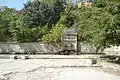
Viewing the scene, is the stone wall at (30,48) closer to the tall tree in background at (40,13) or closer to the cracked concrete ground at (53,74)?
the tall tree in background at (40,13)

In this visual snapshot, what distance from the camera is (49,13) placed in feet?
138

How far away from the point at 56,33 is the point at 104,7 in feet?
40.3

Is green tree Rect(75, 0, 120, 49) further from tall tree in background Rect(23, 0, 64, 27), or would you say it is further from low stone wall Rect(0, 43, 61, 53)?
tall tree in background Rect(23, 0, 64, 27)

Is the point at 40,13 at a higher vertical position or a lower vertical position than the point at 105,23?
higher

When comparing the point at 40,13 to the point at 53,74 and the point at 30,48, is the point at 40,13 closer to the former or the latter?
the point at 30,48

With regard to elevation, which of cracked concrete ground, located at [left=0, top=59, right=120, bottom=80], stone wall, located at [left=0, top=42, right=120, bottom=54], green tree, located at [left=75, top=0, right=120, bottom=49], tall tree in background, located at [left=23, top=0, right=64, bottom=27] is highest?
tall tree in background, located at [left=23, top=0, right=64, bottom=27]

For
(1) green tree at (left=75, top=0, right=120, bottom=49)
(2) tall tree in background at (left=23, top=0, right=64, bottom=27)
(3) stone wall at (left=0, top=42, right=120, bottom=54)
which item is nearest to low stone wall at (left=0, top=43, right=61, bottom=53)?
(3) stone wall at (left=0, top=42, right=120, bottom=54)

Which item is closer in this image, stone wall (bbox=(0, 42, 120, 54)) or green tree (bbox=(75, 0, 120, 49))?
green tree (bbox=(75, 0, 120, 49))

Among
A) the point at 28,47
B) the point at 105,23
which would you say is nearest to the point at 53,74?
the point at 105,23

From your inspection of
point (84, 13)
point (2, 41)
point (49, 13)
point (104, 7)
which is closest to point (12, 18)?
point (2, 41)

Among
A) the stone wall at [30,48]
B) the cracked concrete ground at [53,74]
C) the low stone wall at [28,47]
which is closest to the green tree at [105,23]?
the cracked concrete ground at [53,74]

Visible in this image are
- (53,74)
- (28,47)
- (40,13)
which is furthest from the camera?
(40,13)

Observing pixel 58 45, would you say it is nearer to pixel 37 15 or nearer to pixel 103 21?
pixel 37 15

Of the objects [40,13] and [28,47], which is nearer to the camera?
[28,47]
